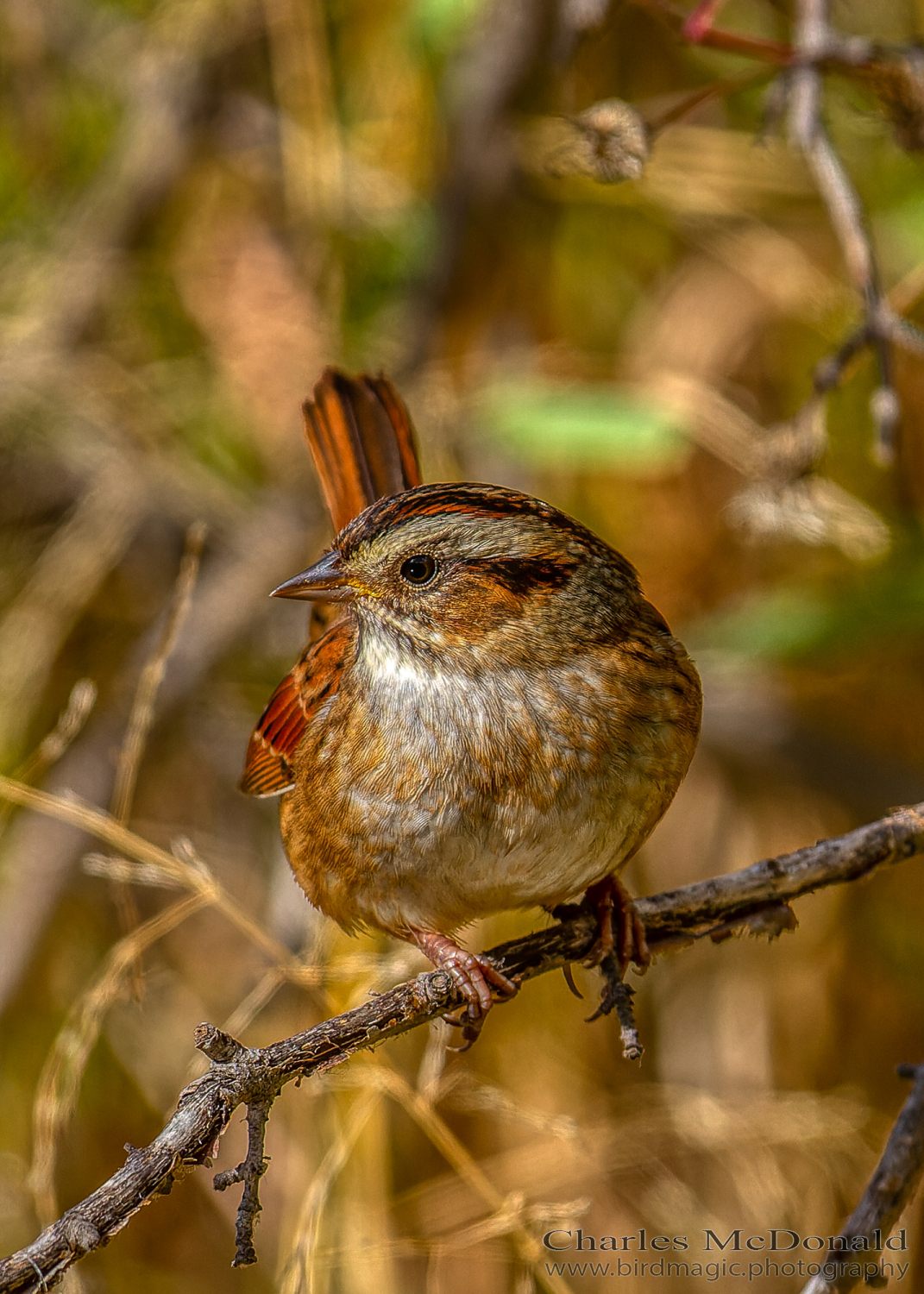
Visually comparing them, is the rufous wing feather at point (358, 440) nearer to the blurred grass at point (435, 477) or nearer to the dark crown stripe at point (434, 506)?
the dark crown stripe at point (434, 506)

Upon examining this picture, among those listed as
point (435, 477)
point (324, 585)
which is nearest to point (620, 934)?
point (324, 585)

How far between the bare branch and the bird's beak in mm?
Answer: 560

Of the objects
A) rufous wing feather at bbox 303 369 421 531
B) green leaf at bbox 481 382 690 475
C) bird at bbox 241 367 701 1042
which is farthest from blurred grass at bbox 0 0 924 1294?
bird at bbox 241 367 701 1042

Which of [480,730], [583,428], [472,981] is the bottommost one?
[472,981]

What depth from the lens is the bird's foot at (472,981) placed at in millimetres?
2033

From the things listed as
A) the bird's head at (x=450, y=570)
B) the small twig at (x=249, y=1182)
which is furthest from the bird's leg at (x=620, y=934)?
the small twig at (x=249, y=1182)

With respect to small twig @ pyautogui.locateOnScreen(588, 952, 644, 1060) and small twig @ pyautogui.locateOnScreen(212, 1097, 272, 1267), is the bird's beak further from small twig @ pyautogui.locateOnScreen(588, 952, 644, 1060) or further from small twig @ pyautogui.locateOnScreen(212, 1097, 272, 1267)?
small twig @ pyautogui.locateOnScreen(212, 1097, 272, 1267)

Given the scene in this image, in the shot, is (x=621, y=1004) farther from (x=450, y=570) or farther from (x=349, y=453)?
(x=349, y=453)

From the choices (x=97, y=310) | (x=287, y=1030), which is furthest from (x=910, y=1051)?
(x=97, y=310)

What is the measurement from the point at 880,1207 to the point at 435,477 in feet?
8.63

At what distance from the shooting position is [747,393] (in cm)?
406

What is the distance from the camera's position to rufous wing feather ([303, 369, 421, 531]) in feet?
8.93

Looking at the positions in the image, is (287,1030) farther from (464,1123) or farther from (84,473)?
(84,473)

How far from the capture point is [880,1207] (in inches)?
67.5
